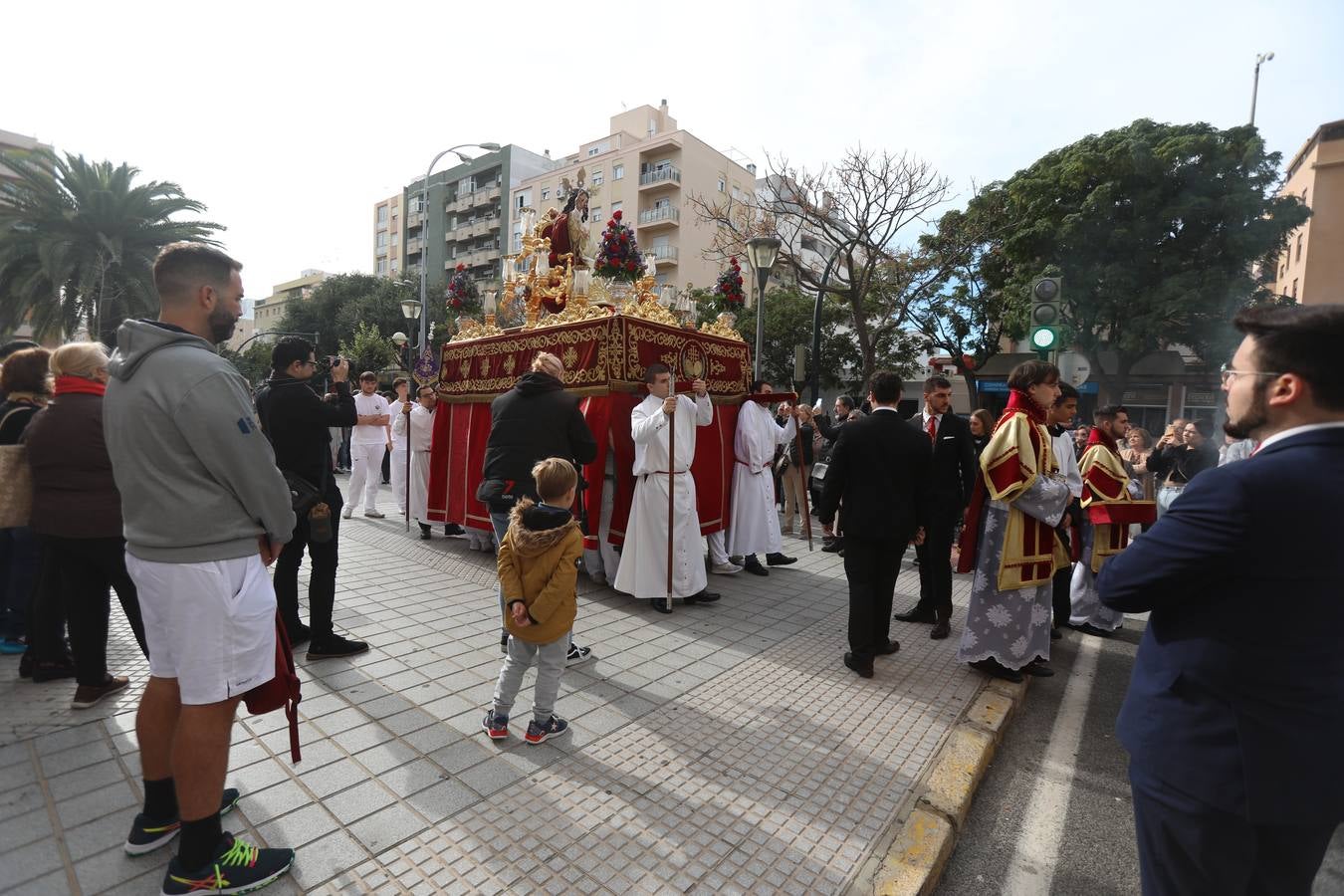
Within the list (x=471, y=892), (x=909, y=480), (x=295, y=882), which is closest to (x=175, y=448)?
(x=295, y=882)

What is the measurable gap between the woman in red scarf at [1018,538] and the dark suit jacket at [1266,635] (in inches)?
114

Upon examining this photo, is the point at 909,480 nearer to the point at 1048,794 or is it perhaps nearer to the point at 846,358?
the point at 1048,794

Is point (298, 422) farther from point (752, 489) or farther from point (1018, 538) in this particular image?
point (1018, 538)

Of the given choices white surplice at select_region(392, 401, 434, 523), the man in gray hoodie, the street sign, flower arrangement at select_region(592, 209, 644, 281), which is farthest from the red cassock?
the street sign

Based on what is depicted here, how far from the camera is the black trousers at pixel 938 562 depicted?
5.46m

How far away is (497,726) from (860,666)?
248 centimetres

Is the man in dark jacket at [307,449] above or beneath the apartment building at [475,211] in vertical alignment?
beneath

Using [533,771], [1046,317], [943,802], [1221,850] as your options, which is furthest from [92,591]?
[1046,317]

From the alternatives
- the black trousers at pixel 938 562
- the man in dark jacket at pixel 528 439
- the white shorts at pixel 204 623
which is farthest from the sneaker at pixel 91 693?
the black trousers at pixel 938 562

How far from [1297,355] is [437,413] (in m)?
8.23

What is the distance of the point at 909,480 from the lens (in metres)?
4.51

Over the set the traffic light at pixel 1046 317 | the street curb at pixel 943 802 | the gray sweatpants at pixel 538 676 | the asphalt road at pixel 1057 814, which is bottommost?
the asphalt road at pixel 1057 814

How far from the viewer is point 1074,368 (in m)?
7.66

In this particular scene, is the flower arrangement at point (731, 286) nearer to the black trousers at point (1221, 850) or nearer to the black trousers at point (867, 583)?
the black trousers at point (867, 583)
